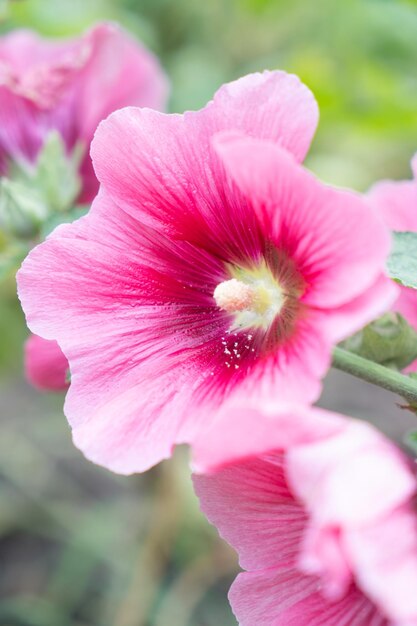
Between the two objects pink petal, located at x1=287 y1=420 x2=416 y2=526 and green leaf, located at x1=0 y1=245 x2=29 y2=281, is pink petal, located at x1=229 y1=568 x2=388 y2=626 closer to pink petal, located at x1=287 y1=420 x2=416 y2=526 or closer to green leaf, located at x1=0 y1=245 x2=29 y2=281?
pink petal, located at x1=287 y1=420 x2=416 y2=526

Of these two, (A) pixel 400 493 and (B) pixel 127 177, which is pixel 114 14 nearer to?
(B) pixel 127 177

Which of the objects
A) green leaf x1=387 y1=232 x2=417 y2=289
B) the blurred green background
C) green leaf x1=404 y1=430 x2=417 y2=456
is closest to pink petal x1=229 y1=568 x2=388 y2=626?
green leaf x1=404 y1=430 x2=417 y2=456

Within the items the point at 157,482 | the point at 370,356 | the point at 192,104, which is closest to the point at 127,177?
the point at 370,356

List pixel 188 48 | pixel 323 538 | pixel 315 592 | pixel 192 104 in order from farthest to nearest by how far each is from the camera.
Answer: pixel 188 48, pixel 192 104, pixel 315 592, pixel 323 538

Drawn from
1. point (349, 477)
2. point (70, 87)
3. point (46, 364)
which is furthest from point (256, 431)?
point (70, 87)

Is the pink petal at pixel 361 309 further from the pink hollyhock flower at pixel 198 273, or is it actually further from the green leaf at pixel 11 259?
the green leaf at pixel 11 259

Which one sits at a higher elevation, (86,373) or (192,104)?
(86,373)
